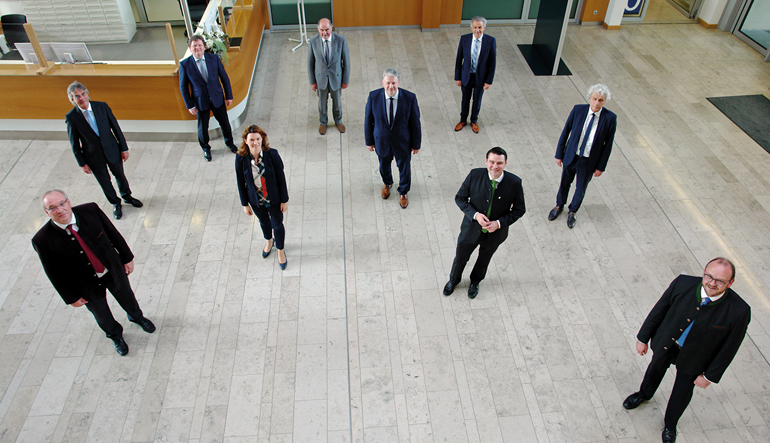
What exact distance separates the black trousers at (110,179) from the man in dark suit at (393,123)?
9.08ft

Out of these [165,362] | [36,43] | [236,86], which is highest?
[36,43]

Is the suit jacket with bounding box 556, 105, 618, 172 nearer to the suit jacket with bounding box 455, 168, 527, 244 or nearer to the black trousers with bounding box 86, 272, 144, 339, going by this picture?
the suit jacket with bounding box 455, 168, 527, 244

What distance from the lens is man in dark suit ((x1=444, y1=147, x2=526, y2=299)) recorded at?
3930mm

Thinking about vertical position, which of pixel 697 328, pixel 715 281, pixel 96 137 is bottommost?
pixel 96 137

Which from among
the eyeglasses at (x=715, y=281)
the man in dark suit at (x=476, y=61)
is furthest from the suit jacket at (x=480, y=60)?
the eyeglasses at (x=715, y=281)

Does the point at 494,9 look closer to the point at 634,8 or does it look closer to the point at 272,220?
the point at 634,8

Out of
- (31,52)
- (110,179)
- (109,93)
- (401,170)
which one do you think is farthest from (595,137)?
(31,52)

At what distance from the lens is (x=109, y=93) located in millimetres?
6488

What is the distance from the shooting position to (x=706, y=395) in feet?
13.4

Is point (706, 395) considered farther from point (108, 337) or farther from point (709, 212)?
point (108, 337)

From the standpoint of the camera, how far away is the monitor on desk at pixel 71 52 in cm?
643

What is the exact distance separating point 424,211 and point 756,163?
4.59m

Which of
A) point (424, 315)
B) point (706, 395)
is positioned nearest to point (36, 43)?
point (424, 315)

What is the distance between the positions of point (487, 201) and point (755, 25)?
359 inches
